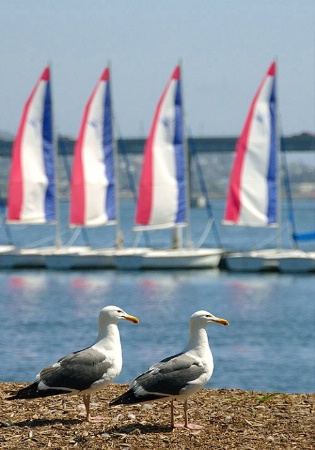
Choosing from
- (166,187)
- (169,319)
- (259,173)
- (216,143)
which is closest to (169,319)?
(169,319)

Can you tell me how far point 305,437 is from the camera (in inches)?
343

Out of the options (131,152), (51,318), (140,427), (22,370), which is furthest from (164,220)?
(131,152)

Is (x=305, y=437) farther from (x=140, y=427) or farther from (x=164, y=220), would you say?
(x=164, y=220)

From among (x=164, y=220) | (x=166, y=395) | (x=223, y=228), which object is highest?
(x=166, y=395)

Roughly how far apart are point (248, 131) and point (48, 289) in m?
10.9

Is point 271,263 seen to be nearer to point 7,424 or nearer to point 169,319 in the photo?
point 169,319

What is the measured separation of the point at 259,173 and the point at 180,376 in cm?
4318

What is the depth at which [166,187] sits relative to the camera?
2002 inches

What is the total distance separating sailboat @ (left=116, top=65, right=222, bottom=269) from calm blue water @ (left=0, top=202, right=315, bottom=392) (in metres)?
0.75

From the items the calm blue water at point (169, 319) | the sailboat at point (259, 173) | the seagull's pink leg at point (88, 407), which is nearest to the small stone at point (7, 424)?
the seagull's pink leg at point (88, 407)

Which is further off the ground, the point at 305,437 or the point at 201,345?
the point at 201,345

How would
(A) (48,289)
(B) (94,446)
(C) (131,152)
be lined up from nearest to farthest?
(B) (94,446) < (A) (48,289) < (C) (131,152)

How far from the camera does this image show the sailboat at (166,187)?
50.7 metres

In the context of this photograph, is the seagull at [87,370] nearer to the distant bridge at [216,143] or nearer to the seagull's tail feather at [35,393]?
the seagull's tail feather at [35,393]
